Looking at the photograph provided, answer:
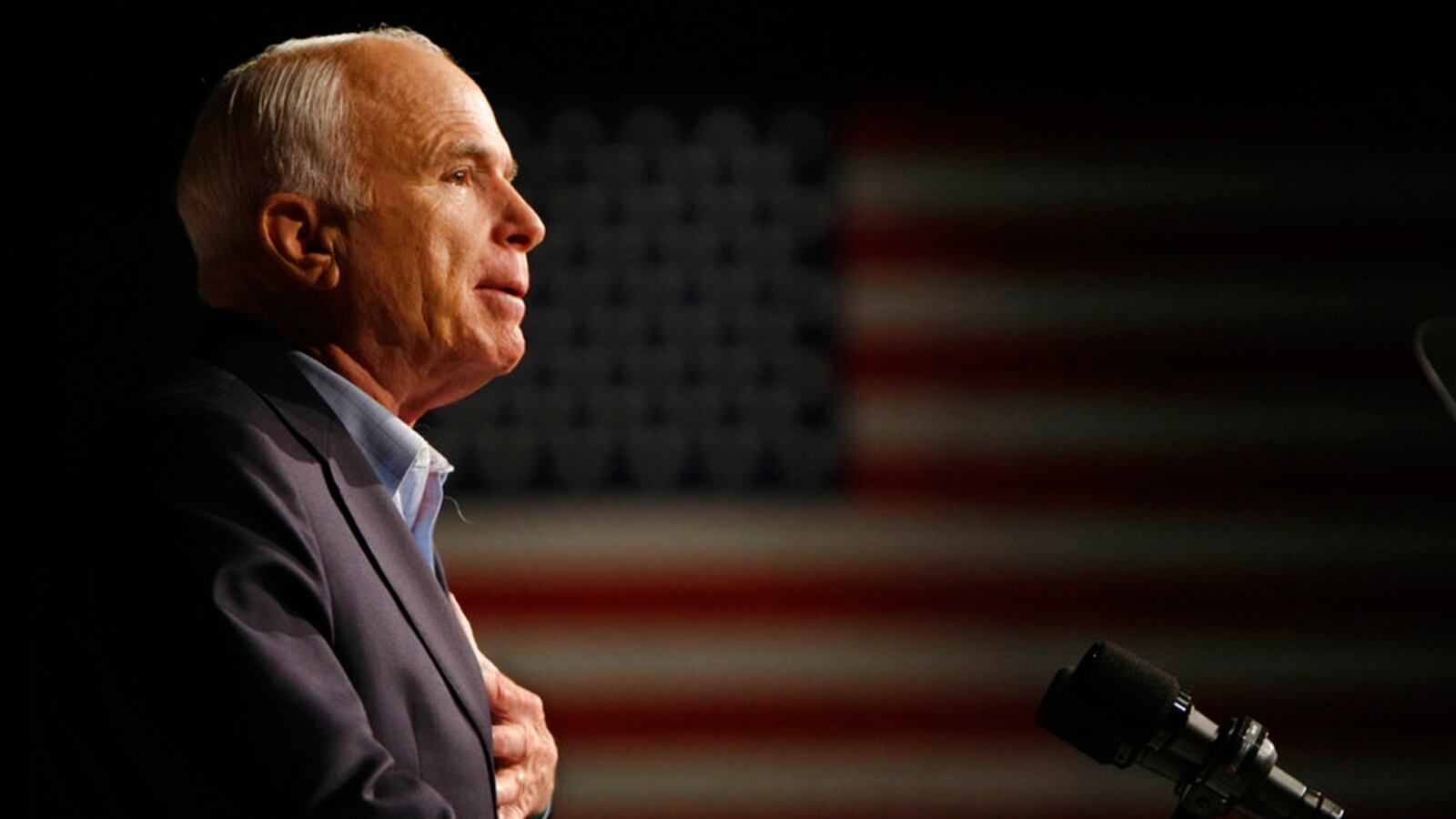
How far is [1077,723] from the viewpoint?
1125mm

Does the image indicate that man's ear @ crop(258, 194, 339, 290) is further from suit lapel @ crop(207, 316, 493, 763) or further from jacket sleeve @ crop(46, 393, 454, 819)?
jacket sleeve @ crop(46, 393, 454, 819)

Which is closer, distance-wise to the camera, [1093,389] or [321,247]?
[321,247]

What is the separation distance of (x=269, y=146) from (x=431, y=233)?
0.50ft

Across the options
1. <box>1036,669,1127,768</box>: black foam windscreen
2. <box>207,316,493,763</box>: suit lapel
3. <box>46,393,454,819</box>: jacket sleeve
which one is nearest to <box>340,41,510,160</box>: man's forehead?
<box>207,316,493,763</box>: suit lapel

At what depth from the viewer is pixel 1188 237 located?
9.07 feet

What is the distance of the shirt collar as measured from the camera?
1.21 m

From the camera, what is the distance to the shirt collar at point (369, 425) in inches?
47.6

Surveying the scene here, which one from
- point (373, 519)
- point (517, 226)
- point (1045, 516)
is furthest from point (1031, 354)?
point (373, 519)

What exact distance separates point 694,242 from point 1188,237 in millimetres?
946

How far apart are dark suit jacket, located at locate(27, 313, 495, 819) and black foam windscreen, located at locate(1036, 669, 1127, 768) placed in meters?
0.44

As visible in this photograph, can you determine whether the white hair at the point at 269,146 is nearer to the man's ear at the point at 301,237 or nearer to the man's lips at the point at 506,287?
the man's ear at the point at 301,237

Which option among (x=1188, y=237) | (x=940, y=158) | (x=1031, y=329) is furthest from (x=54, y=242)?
(x=1188, y=237)

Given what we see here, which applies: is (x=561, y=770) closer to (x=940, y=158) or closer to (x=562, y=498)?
(x=562, y=498)

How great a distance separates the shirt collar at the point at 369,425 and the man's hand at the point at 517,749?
5.0 inches
